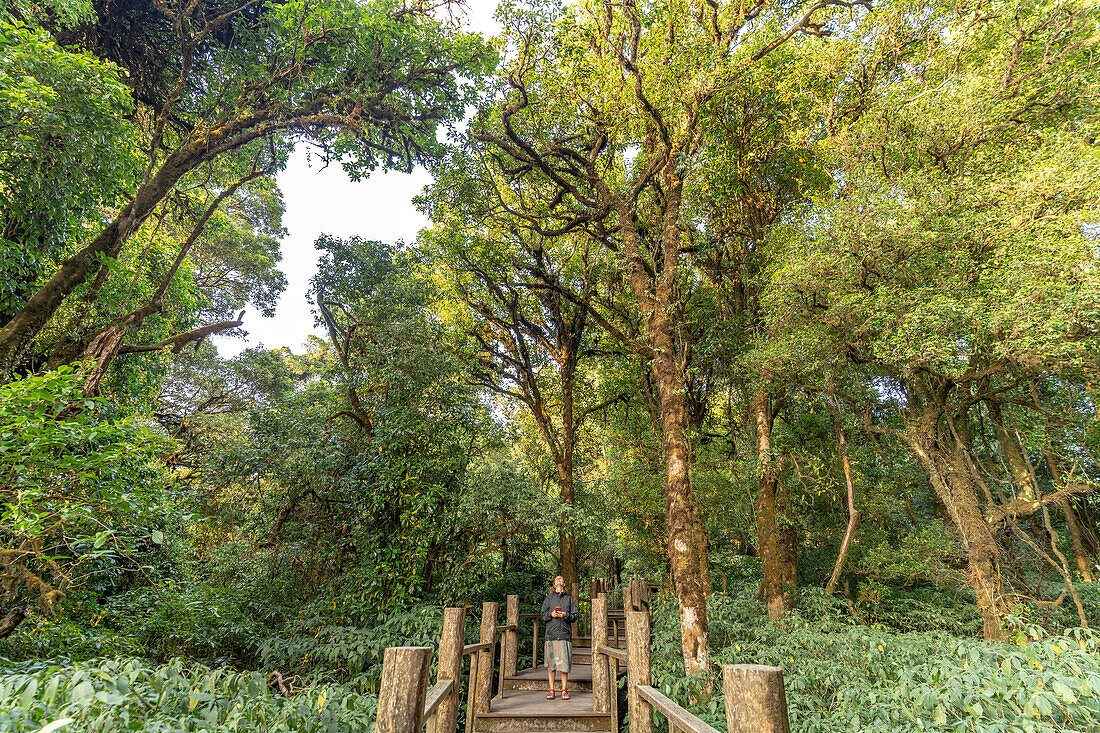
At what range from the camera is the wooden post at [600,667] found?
5953mm

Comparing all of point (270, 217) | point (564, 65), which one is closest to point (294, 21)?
point (564, 65)

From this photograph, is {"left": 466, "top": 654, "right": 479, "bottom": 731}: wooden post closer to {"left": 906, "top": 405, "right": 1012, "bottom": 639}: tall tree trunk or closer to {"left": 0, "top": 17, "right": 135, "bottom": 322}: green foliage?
{"left": 906, "top": 405, "right": 1012, "bottom": 639}: tall tree trunk

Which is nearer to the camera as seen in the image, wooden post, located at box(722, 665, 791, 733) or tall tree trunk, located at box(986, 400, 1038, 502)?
wooden post, located at box(722, 665, 791, 733)

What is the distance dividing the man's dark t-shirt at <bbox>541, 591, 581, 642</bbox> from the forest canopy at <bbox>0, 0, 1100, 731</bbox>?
1620 millimetres

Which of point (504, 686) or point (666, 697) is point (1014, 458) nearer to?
point (666, 697)

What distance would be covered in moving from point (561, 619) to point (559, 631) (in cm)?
16

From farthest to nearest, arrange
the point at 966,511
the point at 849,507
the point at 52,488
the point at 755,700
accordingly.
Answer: the point at 849,507
the point at 966,511
the point at 52,488
the point at 755,700

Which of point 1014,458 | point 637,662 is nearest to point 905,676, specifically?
point 637,662

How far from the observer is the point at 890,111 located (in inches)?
317

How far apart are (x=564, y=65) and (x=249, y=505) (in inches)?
433

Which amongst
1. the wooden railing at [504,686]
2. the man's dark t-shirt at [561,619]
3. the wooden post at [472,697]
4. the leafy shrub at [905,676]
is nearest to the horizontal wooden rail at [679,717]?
the wooden railing at [504,686]

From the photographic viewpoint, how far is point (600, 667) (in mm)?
6059

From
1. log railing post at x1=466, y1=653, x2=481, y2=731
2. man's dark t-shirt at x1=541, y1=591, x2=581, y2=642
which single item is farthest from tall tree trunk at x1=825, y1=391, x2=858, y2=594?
log railing post at x1=466, y1=653, x2=481, y2=731

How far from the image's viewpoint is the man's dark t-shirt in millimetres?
6738
